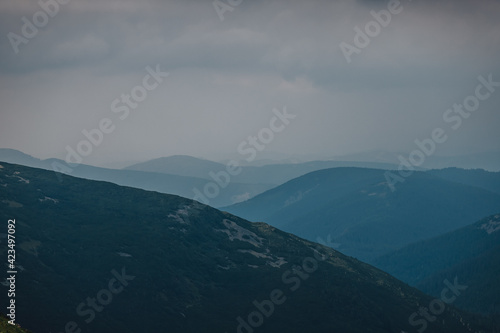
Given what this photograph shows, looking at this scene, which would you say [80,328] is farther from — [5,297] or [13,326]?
[13,326]

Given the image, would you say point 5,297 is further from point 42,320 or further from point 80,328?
point 80,328

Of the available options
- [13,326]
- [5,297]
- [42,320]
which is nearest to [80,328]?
[42,320]

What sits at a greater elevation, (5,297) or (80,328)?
(5,297)

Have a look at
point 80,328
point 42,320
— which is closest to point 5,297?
point 42,320

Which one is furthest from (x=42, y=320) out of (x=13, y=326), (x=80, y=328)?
(x=13, y=326)

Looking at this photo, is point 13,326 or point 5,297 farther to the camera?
point 5,297
